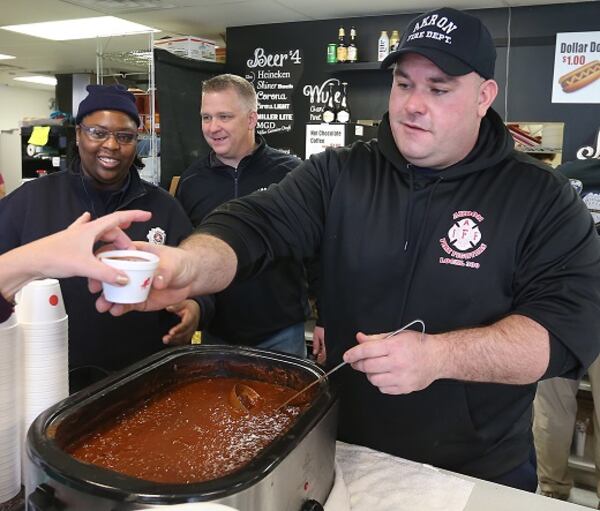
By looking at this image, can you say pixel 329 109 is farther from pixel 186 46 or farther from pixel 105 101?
pixel 105 101

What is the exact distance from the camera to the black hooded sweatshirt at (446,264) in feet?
4.98

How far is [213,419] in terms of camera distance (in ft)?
4.17

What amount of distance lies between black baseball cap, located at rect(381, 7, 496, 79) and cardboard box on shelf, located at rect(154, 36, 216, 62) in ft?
13.5

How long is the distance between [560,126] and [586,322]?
3459 mm

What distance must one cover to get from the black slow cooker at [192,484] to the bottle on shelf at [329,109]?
3830 mm

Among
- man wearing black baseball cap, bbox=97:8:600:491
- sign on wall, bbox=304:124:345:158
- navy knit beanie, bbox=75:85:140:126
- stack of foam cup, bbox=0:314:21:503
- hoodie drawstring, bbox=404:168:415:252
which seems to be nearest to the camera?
stack of foam cup, bbox=0:314:21:503

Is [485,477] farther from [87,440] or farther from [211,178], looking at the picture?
[211,178]

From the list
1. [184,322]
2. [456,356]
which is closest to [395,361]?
[456,356]

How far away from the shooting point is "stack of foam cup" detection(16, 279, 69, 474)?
3.77 ft

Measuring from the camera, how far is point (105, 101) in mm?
2275

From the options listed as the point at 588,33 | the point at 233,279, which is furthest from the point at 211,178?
the point at 588,33

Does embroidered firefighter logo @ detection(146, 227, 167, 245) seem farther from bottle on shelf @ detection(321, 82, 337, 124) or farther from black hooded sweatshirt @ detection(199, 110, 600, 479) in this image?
bottle on shelf @ detection(321, 82, 337, 124)

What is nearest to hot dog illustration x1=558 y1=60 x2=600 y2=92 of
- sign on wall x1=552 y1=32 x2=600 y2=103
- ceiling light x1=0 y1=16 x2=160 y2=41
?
sign on wall x1=552 y1=32 x2=600 y2=103

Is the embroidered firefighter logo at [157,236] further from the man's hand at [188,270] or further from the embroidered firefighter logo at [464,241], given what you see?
the embroidered firefighter logo at [464,241]
